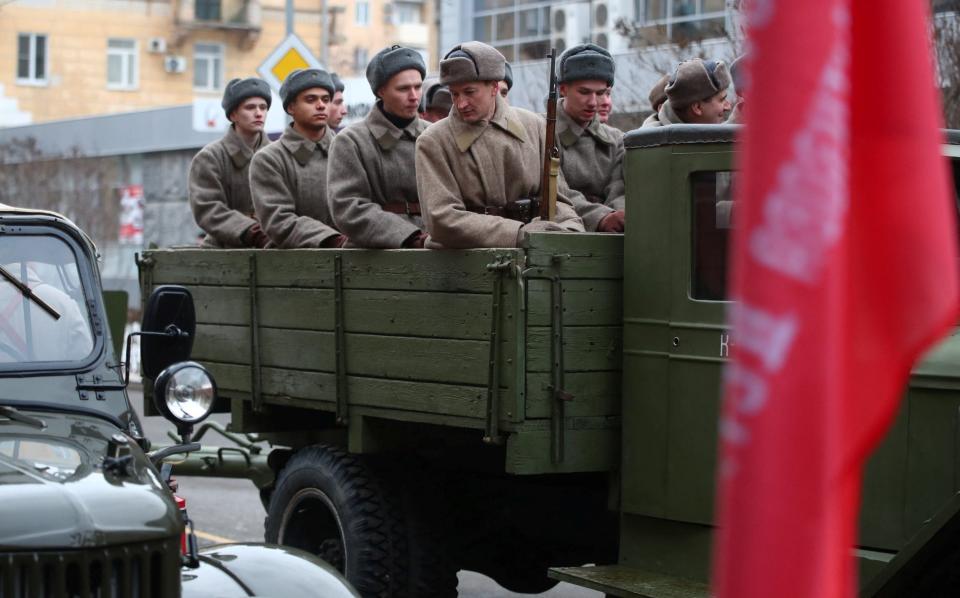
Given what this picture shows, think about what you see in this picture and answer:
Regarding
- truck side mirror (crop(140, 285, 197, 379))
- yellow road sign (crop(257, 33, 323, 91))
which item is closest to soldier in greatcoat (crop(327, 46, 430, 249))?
truck side mirror (crop(140, 285, 197, 379))

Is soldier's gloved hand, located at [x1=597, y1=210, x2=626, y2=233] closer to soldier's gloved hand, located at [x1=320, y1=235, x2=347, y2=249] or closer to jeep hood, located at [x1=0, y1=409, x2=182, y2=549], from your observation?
soldier's gloved hand, located at [x1=320, y1=235, x2=347, y2=249]

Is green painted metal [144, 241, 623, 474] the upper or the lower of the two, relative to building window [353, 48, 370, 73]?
lower

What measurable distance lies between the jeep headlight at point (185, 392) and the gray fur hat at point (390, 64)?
108 inches

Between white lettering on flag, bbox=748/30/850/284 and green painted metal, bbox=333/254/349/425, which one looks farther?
green painted metal, bbox=333/254/349/425

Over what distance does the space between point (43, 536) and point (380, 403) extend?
2721mm

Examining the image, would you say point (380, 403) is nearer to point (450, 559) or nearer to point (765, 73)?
point (450, 559)

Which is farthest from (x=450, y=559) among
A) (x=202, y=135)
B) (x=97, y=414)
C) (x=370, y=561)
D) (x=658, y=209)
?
(x=202, y=135)

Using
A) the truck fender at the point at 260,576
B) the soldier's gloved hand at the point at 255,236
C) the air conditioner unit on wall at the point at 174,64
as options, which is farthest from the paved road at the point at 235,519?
the air conditioner unit on wall at the point at 174,64

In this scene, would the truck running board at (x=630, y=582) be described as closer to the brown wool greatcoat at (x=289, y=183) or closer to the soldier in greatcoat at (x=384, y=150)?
the soldier in greatcoat at (x=384, y=150)

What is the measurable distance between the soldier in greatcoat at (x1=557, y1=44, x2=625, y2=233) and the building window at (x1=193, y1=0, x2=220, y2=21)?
3927cm

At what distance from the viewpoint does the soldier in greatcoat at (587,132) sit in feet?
22.6

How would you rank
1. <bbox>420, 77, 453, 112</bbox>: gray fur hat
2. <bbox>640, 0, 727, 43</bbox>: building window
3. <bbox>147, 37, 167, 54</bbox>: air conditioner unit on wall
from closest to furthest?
<bbox>420, 77, 453, 112</bbox>: gray fur hat, <bbox>640, 0, 727, 43</bbox>: building window, <bbox>147, 37, 167, 54</bbox>: air conditioner unit on wall

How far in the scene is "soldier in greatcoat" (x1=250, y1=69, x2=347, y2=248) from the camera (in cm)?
724

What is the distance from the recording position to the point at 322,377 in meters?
6.32
